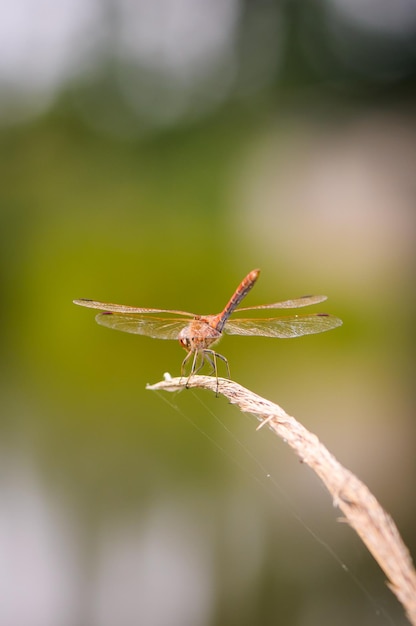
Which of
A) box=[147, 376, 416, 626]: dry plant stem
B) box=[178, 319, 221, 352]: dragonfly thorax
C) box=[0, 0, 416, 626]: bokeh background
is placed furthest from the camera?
box=[0, 0, 416, 626]: bokeh background

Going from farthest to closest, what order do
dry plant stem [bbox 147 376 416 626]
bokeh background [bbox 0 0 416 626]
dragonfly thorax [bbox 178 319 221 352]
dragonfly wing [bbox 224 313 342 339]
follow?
1. bokeh background [bbox 0 0 416 626]
2. dragonfly wing [bbox 224 313 342 339]
3. dragonfly thorax [bbox 178 319 221 352]
4. dry plant stem [bbox 147 376 416 626]

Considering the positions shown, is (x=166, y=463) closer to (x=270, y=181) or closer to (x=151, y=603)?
(x=151, y=603)

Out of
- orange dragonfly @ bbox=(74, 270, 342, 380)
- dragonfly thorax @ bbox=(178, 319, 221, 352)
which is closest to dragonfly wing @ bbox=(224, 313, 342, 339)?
orange dragonfly @ bbox=(74, 270, 342, 380)

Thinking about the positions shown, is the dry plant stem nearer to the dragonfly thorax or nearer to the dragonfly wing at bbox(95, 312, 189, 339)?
the dragonfly thorax

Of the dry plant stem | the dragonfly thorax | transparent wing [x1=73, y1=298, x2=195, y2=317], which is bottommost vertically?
the dry plant stem

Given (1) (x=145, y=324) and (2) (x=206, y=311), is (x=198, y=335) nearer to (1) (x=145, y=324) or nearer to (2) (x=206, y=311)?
(1) (x=145, y=324)

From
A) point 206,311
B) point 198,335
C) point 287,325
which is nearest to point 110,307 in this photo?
point 198,335
